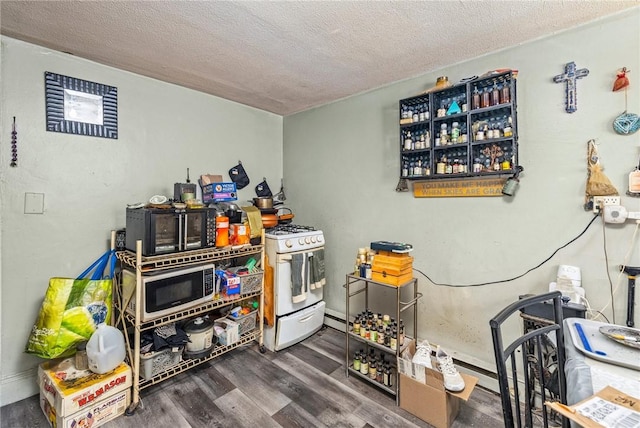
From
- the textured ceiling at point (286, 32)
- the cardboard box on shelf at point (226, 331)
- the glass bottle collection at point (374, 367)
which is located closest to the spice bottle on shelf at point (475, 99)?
the textured ceiling at point (286, 32)

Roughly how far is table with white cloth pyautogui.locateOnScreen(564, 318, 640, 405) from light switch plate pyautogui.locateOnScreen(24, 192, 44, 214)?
297 cm

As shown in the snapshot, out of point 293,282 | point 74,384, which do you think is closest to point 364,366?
point 293,282

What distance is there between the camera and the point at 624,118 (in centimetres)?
158

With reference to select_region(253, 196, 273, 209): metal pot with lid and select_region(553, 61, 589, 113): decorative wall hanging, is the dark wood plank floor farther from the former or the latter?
select_region(553, 61, 589, 113): decorative wall hanging

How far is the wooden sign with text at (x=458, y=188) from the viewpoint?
2.03m

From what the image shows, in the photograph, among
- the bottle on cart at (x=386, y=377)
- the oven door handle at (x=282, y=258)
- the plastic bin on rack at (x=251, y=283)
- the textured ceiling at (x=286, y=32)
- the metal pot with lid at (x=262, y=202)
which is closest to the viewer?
the textured ceiling at (x=286, y=32)

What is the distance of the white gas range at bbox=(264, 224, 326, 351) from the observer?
2.49m

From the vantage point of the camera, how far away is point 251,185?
3234mm

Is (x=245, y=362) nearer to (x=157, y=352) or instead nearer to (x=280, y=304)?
(x=280, y=304)

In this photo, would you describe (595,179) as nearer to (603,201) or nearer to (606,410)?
(603,201)

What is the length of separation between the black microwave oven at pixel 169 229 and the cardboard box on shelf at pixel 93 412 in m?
0.91

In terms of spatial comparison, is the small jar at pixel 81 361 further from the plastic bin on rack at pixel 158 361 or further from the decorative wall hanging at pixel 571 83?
the decorative wall hanging at pixel 571 83

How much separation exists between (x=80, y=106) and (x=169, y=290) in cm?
154

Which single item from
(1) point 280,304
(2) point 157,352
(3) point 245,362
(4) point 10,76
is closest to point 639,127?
(1) point 280,304
